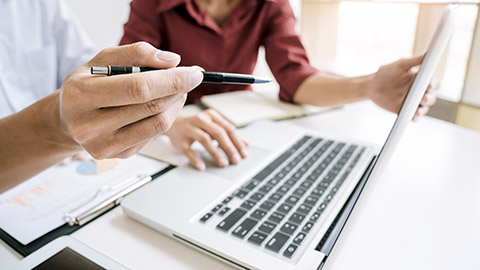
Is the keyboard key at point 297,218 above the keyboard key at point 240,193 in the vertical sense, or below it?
below

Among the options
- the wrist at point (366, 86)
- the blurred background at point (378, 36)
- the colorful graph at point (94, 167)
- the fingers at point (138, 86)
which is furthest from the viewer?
the blurred background at point (378, 36)

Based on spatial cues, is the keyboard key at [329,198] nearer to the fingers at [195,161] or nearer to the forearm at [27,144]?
the fingers at [195,161]

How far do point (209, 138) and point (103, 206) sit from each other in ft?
0.61

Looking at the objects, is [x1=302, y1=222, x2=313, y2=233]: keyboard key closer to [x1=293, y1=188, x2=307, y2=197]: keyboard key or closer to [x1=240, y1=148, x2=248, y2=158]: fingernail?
[x1=293, y1=188, x2=307, y2=197]: keyboard key

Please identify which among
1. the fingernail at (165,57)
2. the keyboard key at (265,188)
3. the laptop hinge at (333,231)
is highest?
the fingernail at (165,57)

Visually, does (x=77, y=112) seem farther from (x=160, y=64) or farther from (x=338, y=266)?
(x=338, y=266)

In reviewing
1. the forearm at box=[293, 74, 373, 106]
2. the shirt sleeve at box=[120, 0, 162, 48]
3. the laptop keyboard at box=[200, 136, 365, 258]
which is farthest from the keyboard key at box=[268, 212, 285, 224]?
the shirt sleeve at box=[120, 0, 162, 48]

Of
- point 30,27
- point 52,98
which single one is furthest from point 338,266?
point 30,27

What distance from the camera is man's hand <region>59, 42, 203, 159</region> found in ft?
1.00

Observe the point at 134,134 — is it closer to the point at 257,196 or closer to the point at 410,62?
the point at 257,196

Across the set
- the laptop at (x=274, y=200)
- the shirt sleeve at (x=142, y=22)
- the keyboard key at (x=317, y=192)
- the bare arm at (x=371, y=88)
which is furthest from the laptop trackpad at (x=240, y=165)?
the shirt sleeve at (x=142, y=22)

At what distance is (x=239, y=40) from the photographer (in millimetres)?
957

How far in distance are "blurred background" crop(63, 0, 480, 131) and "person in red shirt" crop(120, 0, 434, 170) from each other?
567 millimetres

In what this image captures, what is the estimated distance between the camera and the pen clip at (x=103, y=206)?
0.40 meters
